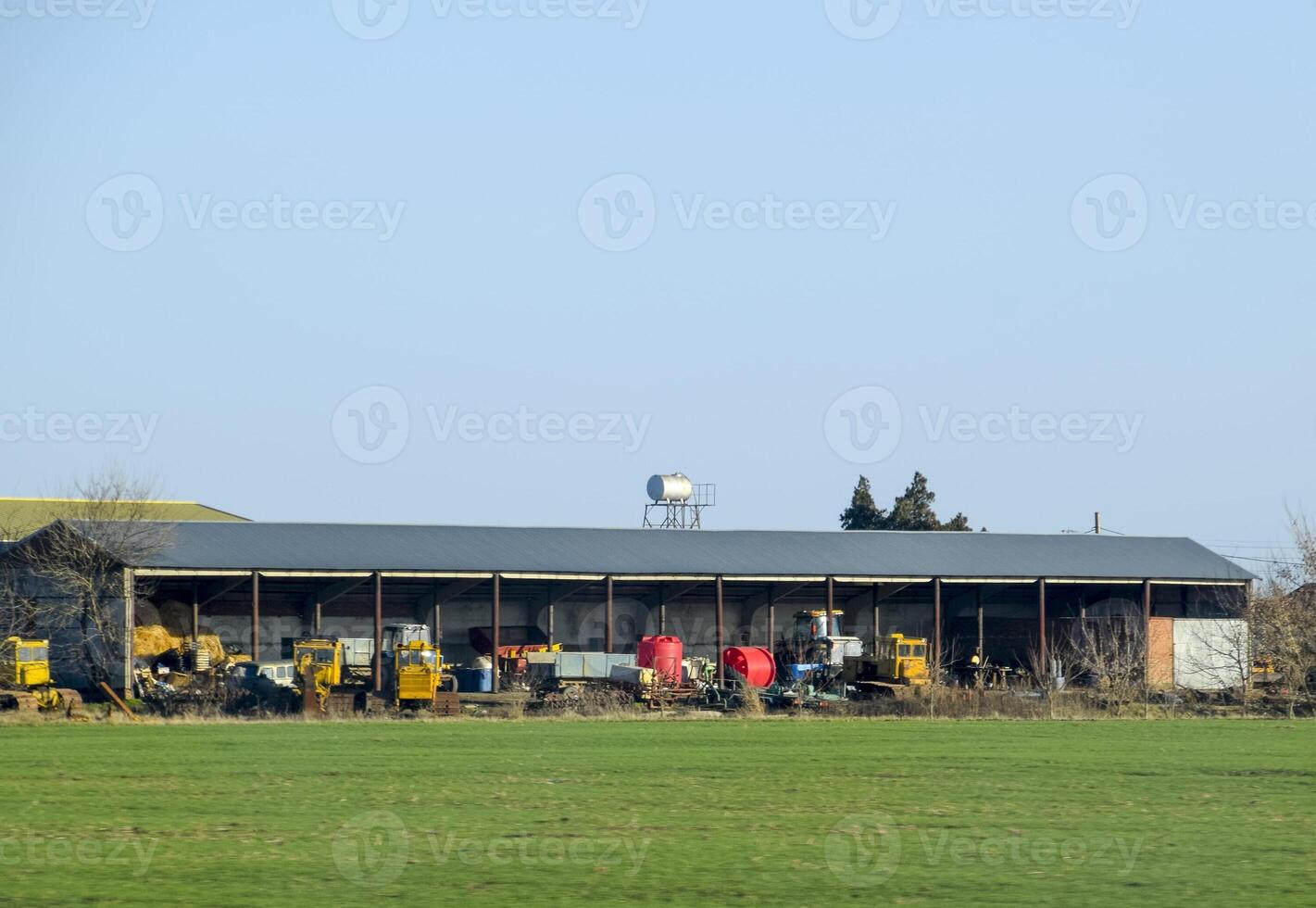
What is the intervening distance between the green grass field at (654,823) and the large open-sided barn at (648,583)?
74.9ft

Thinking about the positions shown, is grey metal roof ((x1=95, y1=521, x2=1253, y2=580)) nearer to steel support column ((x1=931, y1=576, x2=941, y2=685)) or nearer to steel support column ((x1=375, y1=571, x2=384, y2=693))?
steel support column ((x1=931, y1=576, x2=941, y2=685))

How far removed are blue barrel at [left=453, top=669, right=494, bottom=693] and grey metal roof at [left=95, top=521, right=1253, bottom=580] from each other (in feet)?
11.0

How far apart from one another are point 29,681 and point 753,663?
72.1ft

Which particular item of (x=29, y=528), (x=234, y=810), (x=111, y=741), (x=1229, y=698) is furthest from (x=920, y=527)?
(x=234, y=810)

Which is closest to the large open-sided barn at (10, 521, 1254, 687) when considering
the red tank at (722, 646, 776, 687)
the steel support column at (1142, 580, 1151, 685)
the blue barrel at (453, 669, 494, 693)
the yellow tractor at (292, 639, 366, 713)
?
the steel support column at (1142, 580, 1151, 685)

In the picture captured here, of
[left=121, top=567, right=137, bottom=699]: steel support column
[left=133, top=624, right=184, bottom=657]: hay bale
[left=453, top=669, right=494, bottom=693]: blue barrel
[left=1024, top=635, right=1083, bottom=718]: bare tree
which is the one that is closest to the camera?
[left=121, top=567, right=137, bottom=699]: steel support column

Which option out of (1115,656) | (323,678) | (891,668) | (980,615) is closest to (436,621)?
(323,678)

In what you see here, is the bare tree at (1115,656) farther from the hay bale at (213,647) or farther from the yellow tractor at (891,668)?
the hay bale at (213,647)

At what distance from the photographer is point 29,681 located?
46.4 m

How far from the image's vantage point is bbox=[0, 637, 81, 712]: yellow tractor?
4347cm

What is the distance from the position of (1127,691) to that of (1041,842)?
32.8m

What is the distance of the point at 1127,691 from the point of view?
47.8 metres

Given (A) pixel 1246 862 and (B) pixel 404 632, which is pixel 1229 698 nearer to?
(B) pixel 404 632

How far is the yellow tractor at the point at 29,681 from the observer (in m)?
43.5
